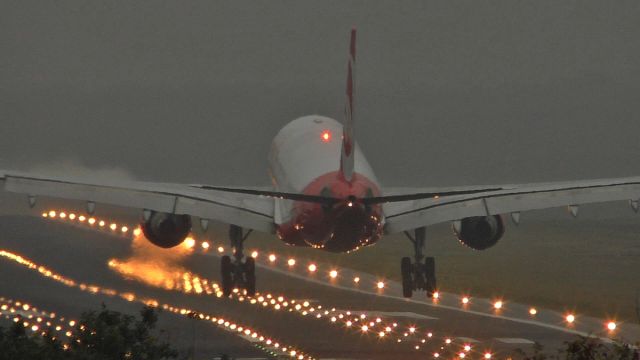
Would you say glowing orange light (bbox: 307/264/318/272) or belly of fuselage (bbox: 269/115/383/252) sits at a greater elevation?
glowing orange light (bbox: 307/264/318/272)

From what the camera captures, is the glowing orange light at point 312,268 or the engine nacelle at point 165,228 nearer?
the engine nacelle at point 165,228

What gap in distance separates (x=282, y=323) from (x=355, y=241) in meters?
3.71

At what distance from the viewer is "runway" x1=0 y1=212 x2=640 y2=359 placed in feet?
148

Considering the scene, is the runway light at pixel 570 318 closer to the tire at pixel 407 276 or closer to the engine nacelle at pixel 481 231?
the engine nacelle at pixel 481 231

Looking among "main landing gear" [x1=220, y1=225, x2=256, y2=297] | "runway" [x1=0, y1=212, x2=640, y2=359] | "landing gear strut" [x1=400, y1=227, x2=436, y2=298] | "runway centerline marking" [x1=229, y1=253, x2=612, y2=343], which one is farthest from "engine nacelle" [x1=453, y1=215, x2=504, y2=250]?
"main landing gear" [x1=220, y1=225, x2=256, y2=297]

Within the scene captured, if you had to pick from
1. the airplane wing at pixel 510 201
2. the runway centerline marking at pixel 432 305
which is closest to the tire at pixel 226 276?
the runway centerline marking at pixel 432 305

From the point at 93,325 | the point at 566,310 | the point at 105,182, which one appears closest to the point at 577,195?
the point at 566,310

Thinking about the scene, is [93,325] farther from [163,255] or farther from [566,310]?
[163,255]

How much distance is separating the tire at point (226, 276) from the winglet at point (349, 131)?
1013 centimetres

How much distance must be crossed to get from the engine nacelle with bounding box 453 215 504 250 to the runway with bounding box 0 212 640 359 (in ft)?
7.55

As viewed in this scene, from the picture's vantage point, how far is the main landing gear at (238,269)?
57.0 metres

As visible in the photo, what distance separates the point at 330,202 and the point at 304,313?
7.06 metres

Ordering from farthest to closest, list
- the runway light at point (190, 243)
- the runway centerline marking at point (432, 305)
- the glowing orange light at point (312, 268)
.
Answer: the runway light at point (190, 243) → the glowing orange light at point (312, 268) → the runway centerline marking at point (432, 305)

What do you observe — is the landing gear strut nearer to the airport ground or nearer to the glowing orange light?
the airport ground
